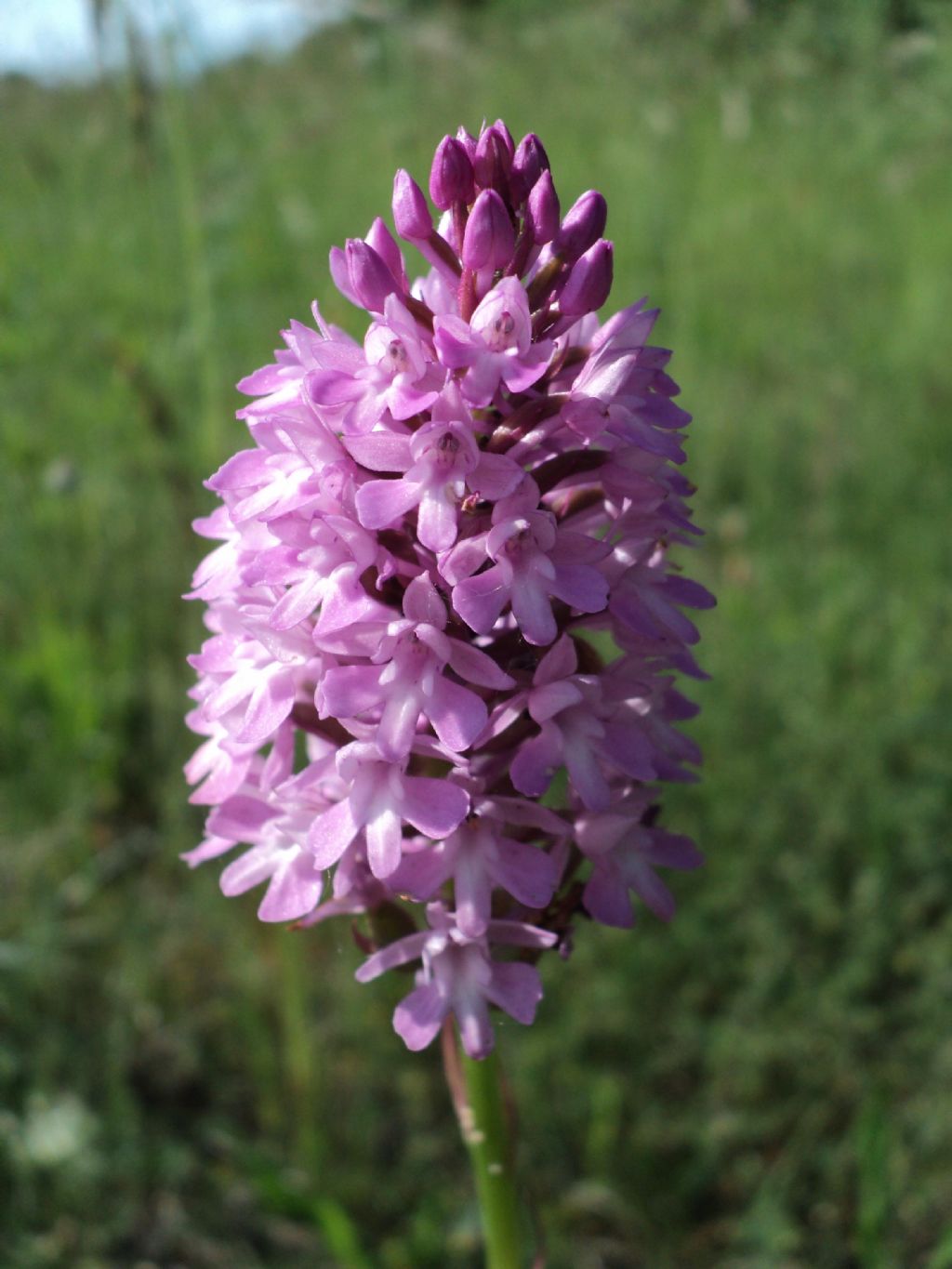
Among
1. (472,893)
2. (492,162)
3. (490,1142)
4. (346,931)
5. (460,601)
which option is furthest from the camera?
(346,931)

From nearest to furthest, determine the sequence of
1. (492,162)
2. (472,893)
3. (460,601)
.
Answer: (460,601) → (472,893) → (492,162)

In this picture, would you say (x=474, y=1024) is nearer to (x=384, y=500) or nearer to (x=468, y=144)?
(x=384, y=500)

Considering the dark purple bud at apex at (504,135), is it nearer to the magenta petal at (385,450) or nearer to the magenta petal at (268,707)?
the magenta petal at (385,450)

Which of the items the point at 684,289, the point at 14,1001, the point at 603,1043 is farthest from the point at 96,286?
the point at 603,1043

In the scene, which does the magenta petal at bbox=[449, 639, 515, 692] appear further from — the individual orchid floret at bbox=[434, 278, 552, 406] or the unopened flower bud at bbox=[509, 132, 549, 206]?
the unopened flower bud at bbox=[509, 132, 549, 206]

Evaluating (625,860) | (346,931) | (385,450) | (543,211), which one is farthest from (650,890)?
(346,931)

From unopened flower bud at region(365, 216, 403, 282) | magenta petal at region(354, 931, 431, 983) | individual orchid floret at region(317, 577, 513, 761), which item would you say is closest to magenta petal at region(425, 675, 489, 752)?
individual orchid floret at region(317, 577, 513, 761)
